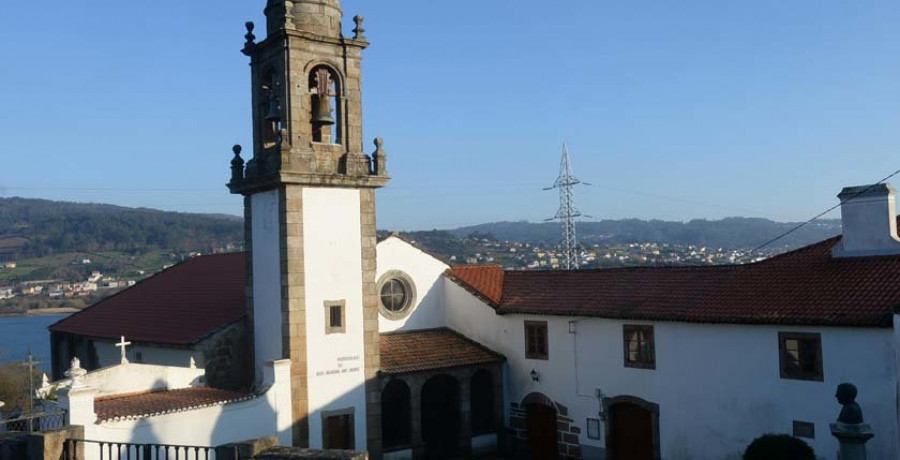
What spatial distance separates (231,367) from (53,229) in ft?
349

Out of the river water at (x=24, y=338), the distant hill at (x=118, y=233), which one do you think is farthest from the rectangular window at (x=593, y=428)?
the distant hill at (x=118, y=233)

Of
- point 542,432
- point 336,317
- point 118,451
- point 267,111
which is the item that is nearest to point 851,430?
point 118,451

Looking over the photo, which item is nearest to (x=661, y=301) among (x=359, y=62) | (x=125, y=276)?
(x=359, y=62)

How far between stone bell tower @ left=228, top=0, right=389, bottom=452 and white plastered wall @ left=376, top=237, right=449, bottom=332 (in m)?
2.70

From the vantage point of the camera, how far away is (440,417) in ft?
72.0

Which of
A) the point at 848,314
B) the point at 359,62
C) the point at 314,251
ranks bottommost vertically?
the point at 848,314

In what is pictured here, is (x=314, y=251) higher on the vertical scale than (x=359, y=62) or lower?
lower

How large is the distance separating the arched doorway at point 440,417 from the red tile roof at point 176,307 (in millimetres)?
5528

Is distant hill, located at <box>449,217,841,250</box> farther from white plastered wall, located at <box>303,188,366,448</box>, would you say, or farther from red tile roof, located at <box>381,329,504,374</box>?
white plastered wall, located at <box>303,188,366,448</box>

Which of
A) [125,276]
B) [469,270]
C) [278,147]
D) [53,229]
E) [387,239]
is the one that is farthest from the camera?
[53,229]

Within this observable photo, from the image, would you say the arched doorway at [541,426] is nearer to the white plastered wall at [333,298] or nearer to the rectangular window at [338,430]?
the white plastered wall at [333,298]

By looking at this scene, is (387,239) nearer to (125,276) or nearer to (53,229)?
(125,276)

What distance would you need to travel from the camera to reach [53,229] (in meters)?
113

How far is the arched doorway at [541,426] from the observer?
21500 millimetres
